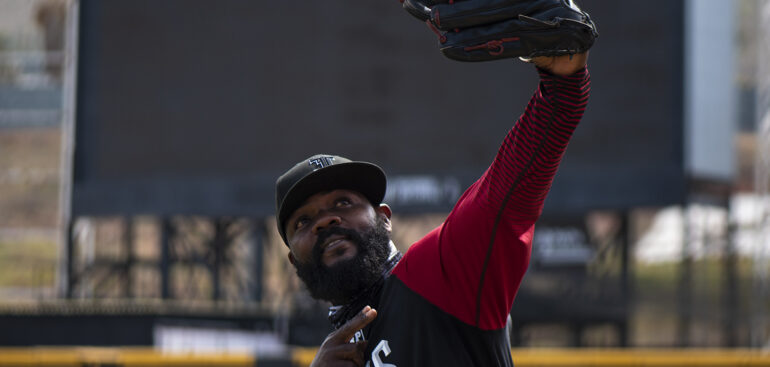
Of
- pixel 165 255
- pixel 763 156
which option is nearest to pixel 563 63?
pixel 763 156

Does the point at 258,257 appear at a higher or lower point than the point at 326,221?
lower

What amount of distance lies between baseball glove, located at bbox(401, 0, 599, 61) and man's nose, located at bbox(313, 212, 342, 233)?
0.62 m

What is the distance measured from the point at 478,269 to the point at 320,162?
22.1 inches

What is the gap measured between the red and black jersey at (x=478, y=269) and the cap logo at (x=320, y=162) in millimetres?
347

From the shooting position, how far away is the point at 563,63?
187 centimetres

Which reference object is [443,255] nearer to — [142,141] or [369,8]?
[369,8]

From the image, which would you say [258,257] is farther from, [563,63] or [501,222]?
[563,63]

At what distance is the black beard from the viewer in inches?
91.9

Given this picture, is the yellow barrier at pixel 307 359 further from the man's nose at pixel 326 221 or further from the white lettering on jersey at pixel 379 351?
the white lettering on jersey at pixel 379 351

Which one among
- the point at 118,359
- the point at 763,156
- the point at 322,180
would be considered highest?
the point at 763,156

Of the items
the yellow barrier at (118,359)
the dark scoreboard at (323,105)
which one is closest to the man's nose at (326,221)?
the yellow barrier at (118,359)

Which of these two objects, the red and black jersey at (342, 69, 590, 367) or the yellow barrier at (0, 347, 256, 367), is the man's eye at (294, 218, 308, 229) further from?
the yellow barrier at (0, 347, 256, 367)

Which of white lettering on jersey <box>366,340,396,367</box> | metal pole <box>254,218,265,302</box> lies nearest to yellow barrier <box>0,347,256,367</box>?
white lettering on jersey <box>366,340,396,367</box>

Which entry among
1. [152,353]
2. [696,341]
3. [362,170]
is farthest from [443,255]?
[696,341]
